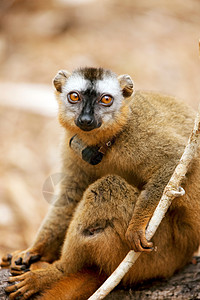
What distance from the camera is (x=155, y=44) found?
42.9ft

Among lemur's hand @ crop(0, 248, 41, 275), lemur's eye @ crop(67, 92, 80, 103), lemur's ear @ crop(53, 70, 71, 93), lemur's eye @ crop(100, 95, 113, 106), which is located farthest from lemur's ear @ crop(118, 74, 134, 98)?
lemur's hand @ crop(0, 248, 41, 275)

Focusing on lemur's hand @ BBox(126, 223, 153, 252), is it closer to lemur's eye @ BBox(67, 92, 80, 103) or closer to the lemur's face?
the lemur's face

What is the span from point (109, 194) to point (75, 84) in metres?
1.71

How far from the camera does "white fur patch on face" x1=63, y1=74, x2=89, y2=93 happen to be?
5.86 metres

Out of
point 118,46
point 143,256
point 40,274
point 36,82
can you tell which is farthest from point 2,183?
point 118,46

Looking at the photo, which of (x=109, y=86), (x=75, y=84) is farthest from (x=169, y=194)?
(x=75, y=84)

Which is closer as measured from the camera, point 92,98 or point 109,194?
point 109,194

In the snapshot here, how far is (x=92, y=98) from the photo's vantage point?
18.9 ft

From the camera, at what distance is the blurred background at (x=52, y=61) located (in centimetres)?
933

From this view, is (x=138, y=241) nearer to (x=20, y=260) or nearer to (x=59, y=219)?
(x=59, y=219)

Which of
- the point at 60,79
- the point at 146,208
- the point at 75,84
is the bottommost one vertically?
the point at 146,208

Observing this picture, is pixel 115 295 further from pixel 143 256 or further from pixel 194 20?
pixel 194 20

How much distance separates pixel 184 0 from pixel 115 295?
11.6m

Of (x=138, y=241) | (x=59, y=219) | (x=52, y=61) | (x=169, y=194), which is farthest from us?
(x=52, y=61)
